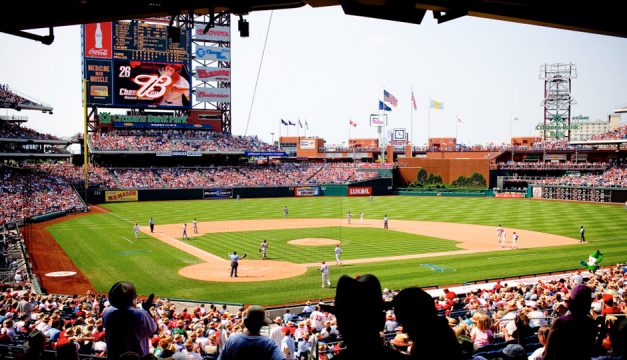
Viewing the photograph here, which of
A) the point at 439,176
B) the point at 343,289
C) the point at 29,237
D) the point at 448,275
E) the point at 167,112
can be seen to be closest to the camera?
the point at 343,289

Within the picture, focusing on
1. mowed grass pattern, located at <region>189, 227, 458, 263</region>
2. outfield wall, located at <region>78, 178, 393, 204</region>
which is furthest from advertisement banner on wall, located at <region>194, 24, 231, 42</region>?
mowed grass pattern, located at <region>189, 227, 458, 263</region>

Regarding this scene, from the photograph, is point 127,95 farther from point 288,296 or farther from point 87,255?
point 288,296

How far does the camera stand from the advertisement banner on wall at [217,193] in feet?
197

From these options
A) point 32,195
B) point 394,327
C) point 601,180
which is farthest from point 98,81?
point 601,180

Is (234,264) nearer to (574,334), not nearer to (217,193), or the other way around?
(574,334)

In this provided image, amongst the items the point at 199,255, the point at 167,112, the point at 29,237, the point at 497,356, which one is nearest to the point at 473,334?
the point at 497,356

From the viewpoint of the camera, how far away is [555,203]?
56281 millimetres

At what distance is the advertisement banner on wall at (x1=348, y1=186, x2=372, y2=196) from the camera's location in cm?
6519

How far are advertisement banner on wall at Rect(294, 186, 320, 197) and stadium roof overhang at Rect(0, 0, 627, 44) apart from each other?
191ft

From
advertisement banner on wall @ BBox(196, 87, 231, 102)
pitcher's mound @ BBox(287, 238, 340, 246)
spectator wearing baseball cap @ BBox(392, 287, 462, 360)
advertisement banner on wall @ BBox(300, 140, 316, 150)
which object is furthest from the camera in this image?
advertisement banner on wall @ BBox(300, 140, 316, 150)

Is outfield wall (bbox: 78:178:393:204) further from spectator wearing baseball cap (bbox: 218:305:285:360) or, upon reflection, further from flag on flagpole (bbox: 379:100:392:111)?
spectator wearing baseball cap (bbox: 218:305:285:360)

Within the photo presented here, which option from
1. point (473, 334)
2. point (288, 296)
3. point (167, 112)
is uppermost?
point (167, 112)

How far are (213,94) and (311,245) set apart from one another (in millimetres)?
46251

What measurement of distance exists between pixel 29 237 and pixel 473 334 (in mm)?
32516
